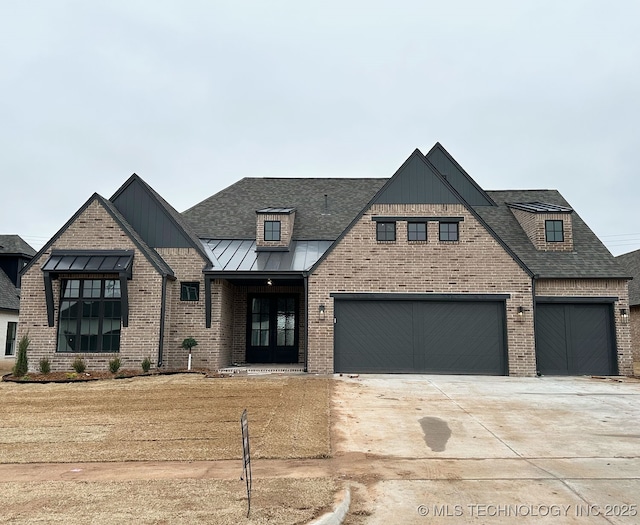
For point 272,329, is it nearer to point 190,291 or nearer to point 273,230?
point 190,291

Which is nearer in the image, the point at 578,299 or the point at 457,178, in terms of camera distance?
the point at 578,299

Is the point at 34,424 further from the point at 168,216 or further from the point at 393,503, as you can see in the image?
the point at 168,216

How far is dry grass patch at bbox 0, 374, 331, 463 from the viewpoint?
23.9 ft

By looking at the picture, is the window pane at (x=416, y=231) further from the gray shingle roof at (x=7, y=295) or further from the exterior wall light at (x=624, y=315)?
the gray shingle roof at (x=7, y=295)

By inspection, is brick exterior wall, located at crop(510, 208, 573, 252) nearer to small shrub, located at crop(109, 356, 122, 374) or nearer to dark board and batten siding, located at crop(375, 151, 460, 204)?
dark board and batten siding, located at crop(375, 151, 460, 204)

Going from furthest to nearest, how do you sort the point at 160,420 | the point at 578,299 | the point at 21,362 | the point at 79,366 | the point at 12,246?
the point at 12,246 → the point at 578,299 → the point at 79,366 → the point at 21,362 → the point at 160,420

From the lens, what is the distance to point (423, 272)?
17.3m

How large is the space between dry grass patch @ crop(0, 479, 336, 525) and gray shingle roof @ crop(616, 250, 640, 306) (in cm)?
2554

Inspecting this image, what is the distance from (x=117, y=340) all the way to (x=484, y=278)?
1324 cm

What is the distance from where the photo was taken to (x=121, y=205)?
1875cm

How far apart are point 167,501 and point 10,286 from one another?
2575 centimetres

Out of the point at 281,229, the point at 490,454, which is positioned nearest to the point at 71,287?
the point at 281,229

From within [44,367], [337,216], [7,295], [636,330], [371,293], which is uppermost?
[337,216]

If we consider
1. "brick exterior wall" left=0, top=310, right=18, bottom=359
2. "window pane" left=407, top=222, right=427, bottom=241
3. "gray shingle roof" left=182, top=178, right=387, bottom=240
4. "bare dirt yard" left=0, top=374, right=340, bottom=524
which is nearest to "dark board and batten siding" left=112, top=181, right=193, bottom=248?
"gray shingle roof" left=182, top=178, right=387, bottom=240
